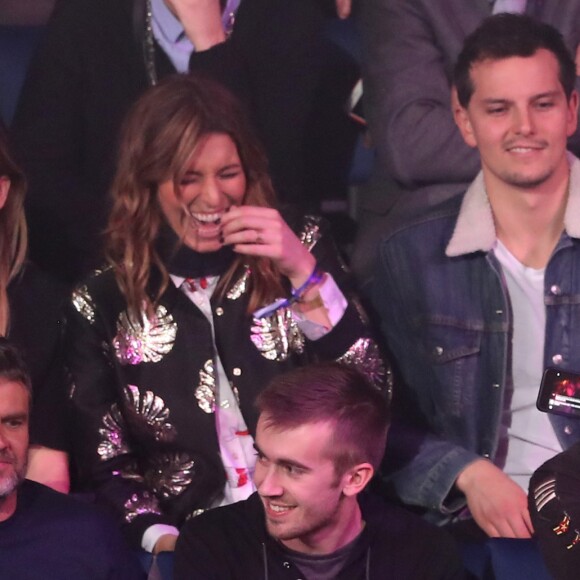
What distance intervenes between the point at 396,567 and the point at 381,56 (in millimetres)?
1132

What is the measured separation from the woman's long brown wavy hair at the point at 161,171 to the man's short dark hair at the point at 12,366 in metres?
0.28

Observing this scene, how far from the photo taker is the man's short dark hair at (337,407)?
1972mm

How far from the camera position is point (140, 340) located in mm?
2305

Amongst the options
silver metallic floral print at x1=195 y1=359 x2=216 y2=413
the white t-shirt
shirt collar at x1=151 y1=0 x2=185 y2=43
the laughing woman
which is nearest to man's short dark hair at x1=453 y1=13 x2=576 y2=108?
the white t-shirt

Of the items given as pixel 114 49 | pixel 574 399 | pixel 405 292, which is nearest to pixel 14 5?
pixel 114 49

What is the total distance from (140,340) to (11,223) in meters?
0.32

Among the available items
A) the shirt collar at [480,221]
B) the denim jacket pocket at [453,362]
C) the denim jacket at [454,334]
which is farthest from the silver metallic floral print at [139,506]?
the shirt collar at [480,221]

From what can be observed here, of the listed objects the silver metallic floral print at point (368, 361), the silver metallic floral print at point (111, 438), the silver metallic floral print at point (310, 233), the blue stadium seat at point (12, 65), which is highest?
the blue stadium seat at point (12, 65)

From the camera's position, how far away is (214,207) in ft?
7.54

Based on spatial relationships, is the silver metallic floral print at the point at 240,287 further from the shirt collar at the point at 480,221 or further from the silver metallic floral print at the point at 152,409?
the shirt collar at the point at 480,221

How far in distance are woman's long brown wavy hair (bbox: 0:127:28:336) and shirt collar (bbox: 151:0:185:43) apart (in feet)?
1.53

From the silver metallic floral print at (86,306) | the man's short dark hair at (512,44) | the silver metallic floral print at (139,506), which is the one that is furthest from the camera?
the man's short dark hair at (512,44)

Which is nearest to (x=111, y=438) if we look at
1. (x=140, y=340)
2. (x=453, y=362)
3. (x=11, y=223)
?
(x=140, y=340)

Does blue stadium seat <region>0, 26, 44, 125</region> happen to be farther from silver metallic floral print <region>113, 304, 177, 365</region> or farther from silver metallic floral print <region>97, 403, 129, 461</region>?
silver metallic floral print <region>97, 403, 129, 461</region>
